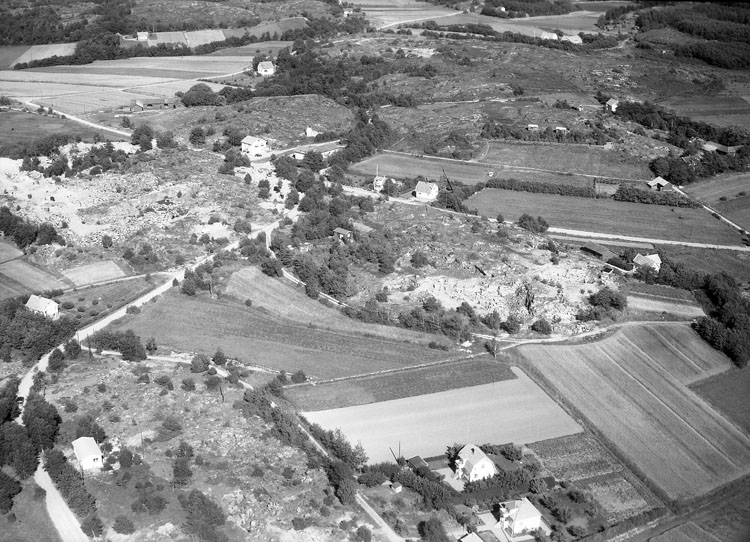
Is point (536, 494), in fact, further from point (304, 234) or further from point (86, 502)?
point (304, 234)

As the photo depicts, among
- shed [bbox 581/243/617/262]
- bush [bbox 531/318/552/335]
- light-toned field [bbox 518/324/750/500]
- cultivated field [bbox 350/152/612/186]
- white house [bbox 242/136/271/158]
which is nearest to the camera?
light-toned field [bbox 518/324/750/500]

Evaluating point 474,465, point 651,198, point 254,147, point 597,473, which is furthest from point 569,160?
point 474,465

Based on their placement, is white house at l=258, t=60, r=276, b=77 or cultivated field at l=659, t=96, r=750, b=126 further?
white house at l=258, t=60, r=276, b=77

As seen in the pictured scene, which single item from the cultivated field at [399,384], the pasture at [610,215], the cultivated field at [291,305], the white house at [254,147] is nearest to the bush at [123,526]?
the cultivated field at [399,384]

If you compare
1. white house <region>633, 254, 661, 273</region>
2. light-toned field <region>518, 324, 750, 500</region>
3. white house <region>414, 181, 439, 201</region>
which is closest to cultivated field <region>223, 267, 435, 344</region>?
light-toned field <region>518, 324, 750, 500</region>

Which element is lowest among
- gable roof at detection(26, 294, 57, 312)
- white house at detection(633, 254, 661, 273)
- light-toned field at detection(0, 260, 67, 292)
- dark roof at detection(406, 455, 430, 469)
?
dark roof at detection(406, 455, 430, 469)

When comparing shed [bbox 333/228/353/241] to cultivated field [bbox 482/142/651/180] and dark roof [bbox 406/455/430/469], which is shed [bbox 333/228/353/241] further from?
dark roof [bbox 406/455/430/469]

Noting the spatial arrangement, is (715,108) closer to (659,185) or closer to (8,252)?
(659,185)

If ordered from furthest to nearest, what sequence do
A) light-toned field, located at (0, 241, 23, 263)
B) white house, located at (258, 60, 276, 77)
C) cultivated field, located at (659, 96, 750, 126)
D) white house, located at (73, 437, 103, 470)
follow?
white house, located at (258, 60, 276, 77)
cultivated field, located at (659, 96, 750, 126)
light-toned field, located at (0, 241, 23, 263)
white house, located at (73, 437, 103, 470)
